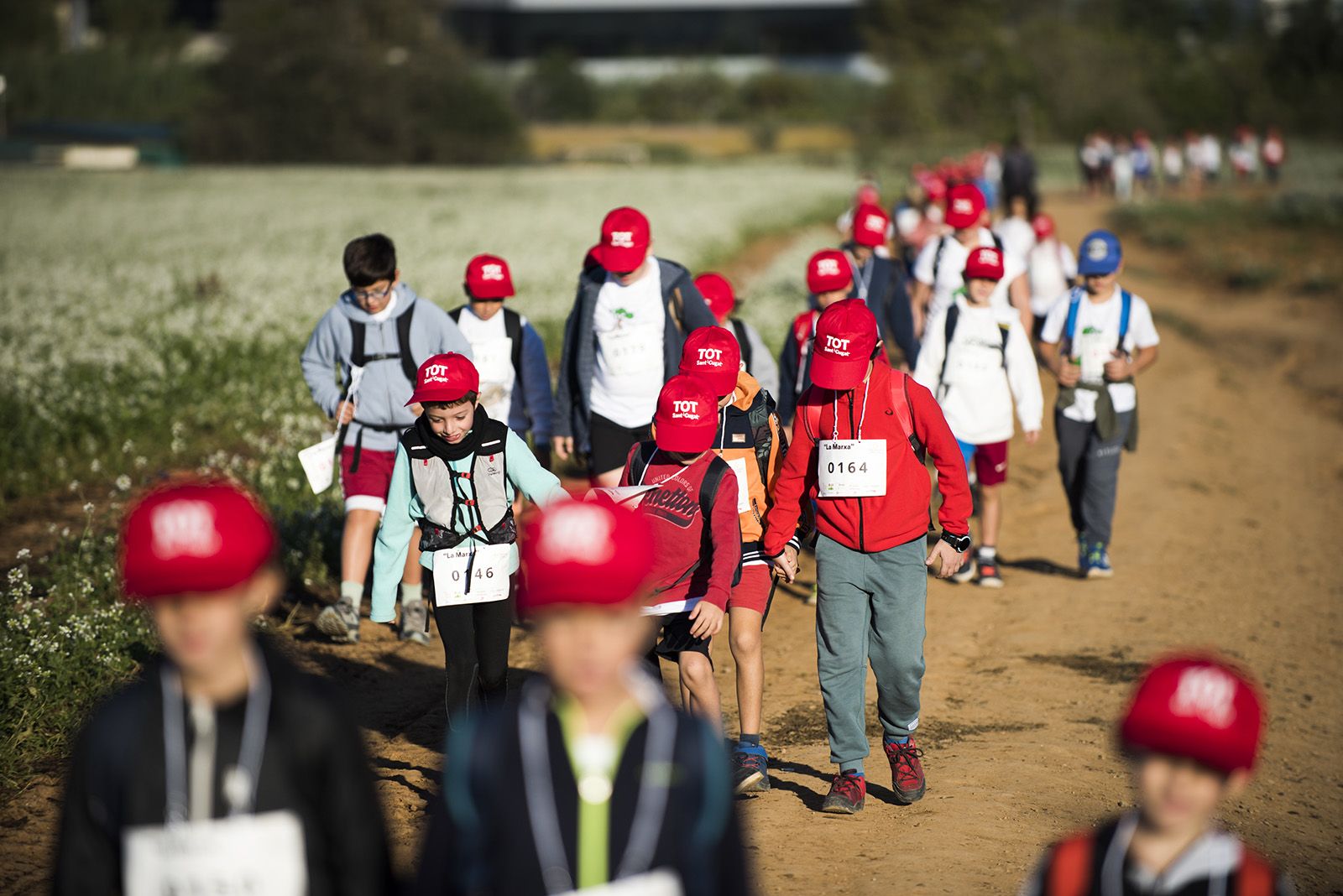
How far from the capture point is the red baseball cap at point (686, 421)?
5.42 m

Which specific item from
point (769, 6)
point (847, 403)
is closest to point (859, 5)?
point (769, 6)

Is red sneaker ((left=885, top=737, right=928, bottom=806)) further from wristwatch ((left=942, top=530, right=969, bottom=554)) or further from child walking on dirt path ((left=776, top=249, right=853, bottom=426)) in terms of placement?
child walking on dirt path ((left=776, top=249, right=853, bottom=426))

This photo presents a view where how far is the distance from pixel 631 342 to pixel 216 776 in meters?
5.35

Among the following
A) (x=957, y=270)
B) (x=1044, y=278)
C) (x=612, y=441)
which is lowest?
(x=612, y=441)

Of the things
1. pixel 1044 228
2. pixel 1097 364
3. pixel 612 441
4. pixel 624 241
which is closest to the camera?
pixel 624 241

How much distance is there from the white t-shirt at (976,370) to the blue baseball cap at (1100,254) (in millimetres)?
633

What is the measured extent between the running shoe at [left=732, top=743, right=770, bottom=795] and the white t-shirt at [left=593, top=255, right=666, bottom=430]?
246 cm

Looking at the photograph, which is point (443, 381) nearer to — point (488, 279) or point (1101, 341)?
point (488, 279)

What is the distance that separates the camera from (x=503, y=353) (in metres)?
8.62

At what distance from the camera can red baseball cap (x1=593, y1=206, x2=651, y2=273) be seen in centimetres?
767

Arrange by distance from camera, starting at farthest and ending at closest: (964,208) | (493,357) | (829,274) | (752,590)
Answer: (964,208)
(493,357)
(829,274)
(752,590)

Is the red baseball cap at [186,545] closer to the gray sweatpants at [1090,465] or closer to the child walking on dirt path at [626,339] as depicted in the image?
the child walking on dirt path at [626,339]

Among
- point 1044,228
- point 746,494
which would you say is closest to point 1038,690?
point 746,494

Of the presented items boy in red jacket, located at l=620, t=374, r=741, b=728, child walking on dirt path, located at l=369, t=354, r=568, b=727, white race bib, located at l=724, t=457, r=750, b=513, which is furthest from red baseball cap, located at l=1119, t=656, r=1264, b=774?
white race bib, located at l=724, t=457, r=750, b=513
